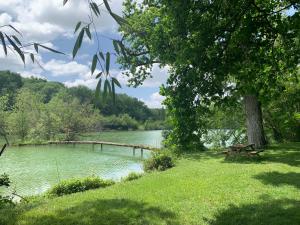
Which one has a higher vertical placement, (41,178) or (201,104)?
(201,104)

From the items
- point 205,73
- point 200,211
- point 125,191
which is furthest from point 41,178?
point 205,73

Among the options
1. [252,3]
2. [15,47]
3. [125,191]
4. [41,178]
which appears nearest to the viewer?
[15,47]

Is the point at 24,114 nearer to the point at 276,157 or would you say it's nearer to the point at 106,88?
the point at 276,157

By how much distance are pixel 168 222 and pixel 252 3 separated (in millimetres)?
4920

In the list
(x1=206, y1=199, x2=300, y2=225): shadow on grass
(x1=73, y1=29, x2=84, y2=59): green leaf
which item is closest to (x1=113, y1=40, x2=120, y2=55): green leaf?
(x1=73, y1=29, x2=84, y2=59): green leaf

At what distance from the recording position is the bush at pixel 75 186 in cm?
1316

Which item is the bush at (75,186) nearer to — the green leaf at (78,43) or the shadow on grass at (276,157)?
the shadow on grass at (276,157)

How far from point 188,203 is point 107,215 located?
217cm

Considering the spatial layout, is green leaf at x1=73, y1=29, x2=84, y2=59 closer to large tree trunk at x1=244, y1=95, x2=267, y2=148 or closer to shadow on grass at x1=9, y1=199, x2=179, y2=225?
shadow on grass at x1=9, y1=199, x2=179, y2=225

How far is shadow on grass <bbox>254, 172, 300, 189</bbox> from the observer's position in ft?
36.2

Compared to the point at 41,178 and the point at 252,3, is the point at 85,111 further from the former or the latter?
the point at 252,3

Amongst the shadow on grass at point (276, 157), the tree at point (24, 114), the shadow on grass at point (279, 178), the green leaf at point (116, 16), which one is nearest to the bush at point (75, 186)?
the shadow on grass at point (279, 178)

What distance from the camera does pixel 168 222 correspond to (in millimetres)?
7578

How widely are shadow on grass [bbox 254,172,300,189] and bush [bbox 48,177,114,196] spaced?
20.0 feet
